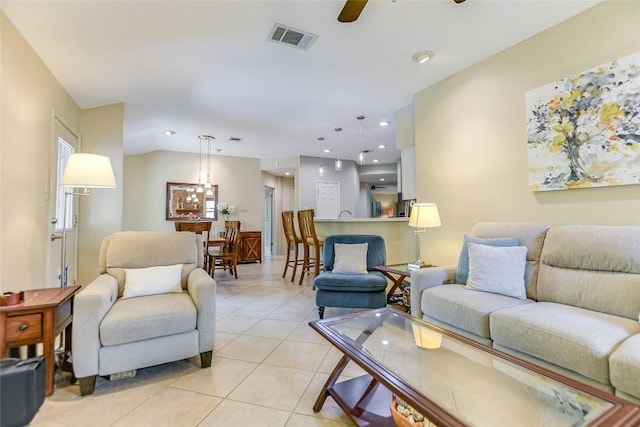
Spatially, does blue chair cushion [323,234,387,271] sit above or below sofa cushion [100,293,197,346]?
above

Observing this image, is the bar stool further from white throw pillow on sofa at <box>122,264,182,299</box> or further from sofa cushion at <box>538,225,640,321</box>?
sofa cushion at <box>538,225,640,321</box>

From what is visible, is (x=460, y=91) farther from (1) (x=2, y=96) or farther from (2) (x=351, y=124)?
(1) (x=2, y=96)

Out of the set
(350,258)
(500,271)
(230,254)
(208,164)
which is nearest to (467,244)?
(500,271)

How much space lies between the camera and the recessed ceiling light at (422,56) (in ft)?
8.92

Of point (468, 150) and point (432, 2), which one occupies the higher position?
point (432, 2)

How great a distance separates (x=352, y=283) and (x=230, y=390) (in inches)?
58.7

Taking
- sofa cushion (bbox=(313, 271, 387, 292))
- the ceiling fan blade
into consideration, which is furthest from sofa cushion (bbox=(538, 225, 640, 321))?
the ceiling fan blade

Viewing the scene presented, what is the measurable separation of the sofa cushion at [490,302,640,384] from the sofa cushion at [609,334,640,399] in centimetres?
4

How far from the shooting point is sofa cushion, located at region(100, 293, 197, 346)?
1.78 m

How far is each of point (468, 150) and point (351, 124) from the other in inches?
87.6

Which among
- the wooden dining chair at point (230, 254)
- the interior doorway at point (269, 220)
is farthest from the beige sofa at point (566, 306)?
the interior doorway at point (269, 220)

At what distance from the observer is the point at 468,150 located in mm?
3068

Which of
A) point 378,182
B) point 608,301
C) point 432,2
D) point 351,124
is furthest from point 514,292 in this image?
point 378,182

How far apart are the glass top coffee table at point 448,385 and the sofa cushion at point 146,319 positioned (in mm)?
938
